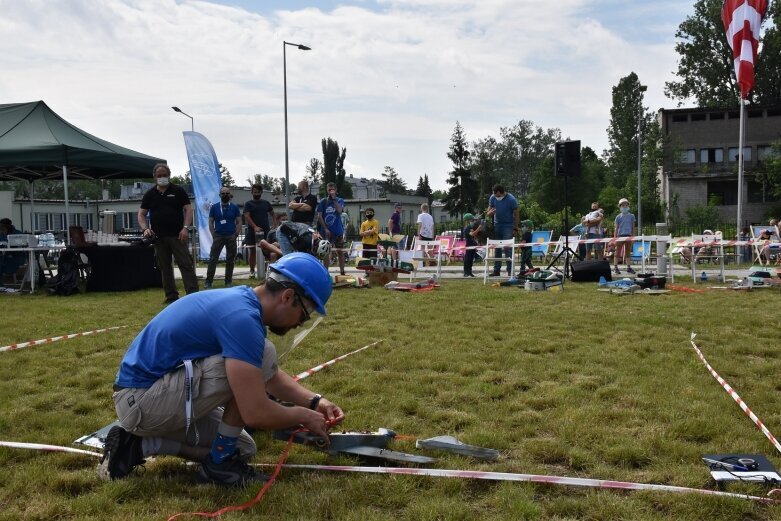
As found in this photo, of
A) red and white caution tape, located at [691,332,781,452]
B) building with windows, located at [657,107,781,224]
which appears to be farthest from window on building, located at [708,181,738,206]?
red and white caution tape, located at [691,332,781,452]

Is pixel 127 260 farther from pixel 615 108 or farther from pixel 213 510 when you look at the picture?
pixel 615 108

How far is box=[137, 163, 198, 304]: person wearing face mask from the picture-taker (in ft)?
30.2

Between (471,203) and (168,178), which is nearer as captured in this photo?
(168,178)

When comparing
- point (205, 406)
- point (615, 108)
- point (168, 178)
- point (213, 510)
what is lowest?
point (213, 510)

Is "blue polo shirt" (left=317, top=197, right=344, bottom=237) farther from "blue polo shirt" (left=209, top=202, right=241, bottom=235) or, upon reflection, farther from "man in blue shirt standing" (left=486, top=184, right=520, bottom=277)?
"man in blue shirt standing" (left=486, top=184, right=520, bottom=277)

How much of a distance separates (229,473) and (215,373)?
47 centimetres

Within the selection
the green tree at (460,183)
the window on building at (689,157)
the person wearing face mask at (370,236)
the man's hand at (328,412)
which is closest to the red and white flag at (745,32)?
the person wearing face mask at (370,236)

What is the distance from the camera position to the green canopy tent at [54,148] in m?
11.7

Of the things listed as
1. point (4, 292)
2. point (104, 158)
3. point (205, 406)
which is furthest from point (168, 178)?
point (205, 406)

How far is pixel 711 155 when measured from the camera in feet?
167

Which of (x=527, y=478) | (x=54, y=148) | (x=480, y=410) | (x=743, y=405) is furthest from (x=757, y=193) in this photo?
(x=527, y=478)

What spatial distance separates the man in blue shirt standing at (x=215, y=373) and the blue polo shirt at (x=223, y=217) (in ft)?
29.2

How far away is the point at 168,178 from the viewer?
9344 mm

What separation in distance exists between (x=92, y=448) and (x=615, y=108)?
72.0 metres
